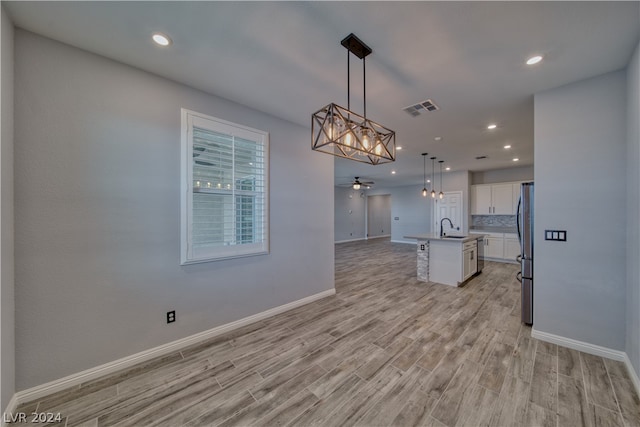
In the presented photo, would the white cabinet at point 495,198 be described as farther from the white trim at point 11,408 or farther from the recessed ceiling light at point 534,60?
the white trim at point 11,408

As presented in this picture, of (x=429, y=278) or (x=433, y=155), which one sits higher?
(x=433, y=155)

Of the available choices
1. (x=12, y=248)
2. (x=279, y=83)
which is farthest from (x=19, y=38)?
(x=279, y=83)

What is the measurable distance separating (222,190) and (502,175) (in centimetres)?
842

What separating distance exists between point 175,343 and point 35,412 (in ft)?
3.10

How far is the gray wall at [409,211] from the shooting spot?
10.2m

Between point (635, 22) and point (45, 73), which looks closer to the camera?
point (635, 22)

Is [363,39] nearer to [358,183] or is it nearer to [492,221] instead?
[358,183]

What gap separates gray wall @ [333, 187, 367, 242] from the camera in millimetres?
11155

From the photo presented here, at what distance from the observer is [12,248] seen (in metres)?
1.74

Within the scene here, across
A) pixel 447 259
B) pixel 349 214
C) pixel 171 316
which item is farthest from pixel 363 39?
pixel 349 214

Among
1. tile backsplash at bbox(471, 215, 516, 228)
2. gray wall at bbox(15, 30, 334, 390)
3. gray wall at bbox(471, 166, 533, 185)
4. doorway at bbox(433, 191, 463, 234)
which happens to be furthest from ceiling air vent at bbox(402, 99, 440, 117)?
tile backsplash at bbox(471, 215, 516, 228)

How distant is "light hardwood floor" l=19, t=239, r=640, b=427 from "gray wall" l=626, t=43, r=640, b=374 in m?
0.37

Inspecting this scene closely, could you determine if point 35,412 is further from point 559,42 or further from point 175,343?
point 559,42

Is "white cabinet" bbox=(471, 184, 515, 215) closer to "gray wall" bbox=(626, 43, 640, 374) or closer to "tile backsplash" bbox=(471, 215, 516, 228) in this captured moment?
"tile backsplash" bbox=(471, 215, 516, 228)
